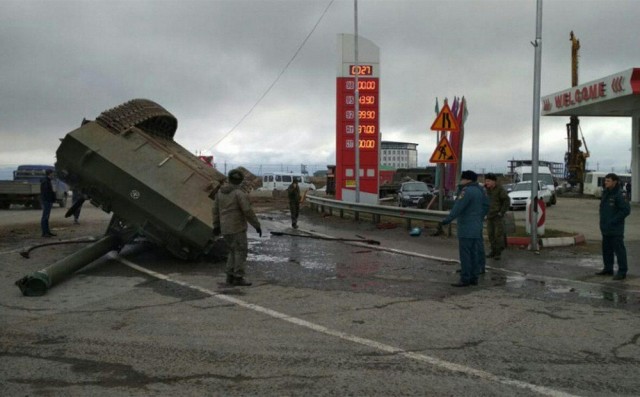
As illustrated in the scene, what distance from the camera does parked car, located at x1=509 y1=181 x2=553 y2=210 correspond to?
28.7m

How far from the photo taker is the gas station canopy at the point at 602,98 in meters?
26.6

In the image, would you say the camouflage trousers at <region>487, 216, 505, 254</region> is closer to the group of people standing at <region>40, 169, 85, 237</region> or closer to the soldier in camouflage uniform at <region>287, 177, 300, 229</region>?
the soldier in camouflage uniform at <region>287, 177, 300, 229</region>

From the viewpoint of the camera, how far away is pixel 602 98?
2909cm

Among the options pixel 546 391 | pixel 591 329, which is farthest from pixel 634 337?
pixel 546 391

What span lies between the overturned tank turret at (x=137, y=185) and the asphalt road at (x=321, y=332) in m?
0.57

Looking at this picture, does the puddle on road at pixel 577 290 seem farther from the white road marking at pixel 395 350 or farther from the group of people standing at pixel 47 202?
the group of people standing at pixel 47 202

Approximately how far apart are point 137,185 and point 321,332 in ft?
16.8

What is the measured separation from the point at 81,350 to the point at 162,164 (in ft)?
17.2

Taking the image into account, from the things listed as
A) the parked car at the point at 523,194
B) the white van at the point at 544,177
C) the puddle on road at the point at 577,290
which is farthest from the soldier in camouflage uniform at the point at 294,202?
the white van at the point at 544,177

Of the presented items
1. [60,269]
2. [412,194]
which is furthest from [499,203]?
[412,194]

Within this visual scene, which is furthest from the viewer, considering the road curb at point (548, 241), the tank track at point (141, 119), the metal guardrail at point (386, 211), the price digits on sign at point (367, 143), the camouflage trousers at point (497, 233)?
the price digits on sign at point (367, 143)

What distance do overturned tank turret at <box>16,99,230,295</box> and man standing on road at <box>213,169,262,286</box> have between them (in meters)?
1.18

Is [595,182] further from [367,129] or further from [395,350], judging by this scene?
[395,350]

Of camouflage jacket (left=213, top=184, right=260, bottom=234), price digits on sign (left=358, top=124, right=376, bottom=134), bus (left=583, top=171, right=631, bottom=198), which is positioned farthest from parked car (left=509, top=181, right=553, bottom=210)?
camouflage jacket (left=213, top=184, right=260, bottom=234)
